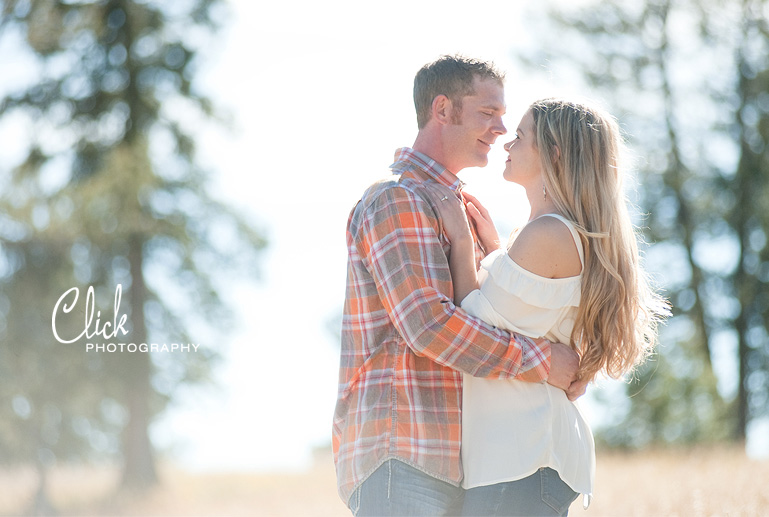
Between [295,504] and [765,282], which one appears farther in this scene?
[765,282]

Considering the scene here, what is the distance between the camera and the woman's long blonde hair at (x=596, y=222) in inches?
120

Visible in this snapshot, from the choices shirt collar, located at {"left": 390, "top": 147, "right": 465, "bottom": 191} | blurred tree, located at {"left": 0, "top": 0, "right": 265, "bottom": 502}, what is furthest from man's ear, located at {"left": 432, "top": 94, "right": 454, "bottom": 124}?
blurred tree, located at {"left": 0, "top": 0, "right": 265, "bottom": 502}

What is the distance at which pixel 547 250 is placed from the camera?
2.99m

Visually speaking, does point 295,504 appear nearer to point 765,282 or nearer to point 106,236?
point 106,236

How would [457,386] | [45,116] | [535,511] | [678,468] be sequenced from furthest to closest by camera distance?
[45,116] < [678,468] < [457,386] < [535,511]

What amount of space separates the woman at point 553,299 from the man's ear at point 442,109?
36 cm

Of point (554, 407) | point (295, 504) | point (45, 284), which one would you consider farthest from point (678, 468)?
point (45, 284)

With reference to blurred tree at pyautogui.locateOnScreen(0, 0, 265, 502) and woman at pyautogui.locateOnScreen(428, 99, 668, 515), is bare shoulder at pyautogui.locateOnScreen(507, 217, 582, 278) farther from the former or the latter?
blurred tree at pyautogui.locateOnScreen(0, 0, 265, 502)

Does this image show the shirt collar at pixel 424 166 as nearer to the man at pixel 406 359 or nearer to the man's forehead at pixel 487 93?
the man at pixel 406 359

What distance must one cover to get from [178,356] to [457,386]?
12750mm

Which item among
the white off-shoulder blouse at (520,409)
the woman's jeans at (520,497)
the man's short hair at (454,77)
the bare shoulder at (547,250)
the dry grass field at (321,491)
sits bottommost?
the dry grass field at (321,491)

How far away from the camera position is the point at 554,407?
3000 millimetres

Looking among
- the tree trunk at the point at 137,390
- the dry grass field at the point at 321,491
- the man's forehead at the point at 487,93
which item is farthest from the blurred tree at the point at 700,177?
the man's forehead at the point at 487,93

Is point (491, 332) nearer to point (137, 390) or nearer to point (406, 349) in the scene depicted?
point (406, 349)
